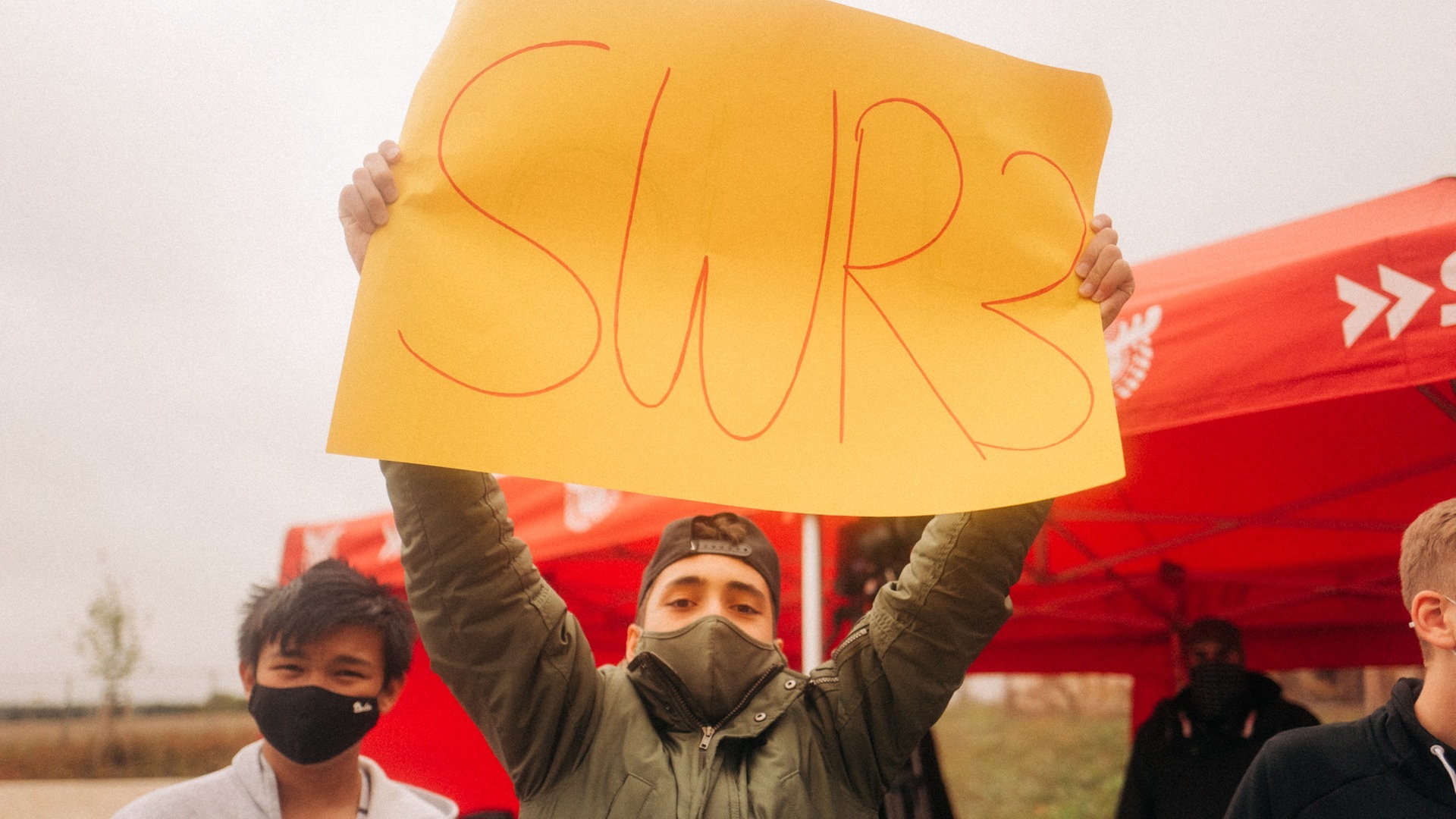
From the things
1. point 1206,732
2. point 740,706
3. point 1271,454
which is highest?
point 1271,454

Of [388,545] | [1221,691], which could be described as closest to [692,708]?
[1221,691]

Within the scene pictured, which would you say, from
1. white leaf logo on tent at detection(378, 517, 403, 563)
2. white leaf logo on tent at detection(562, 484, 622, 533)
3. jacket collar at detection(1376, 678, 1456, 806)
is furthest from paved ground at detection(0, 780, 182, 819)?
jacket collar at detection(1376, 678, 1456, 806)

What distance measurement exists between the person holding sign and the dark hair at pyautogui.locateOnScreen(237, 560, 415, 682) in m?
0.81

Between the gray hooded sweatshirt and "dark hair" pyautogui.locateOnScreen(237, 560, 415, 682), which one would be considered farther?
"dark hair" pyautogui.locateOnScreen(237, 560, 415, 682)

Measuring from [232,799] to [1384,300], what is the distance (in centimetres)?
262

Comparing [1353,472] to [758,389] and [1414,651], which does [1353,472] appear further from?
[758,389]

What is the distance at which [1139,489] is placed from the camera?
395cm

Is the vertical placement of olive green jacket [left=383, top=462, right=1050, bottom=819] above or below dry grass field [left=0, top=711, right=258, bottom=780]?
above

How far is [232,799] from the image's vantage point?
1906 millimetres

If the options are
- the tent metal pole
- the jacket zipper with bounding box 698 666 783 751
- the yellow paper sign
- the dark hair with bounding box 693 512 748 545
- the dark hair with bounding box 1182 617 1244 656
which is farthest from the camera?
the dark hair with bounding box 1182 617 1244 656

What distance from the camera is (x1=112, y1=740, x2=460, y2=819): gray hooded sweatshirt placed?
1.87m

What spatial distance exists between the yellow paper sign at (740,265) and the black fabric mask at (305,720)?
1119 mm

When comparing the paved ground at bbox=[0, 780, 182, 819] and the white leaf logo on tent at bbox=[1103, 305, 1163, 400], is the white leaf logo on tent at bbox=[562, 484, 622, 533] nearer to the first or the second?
the white leaf logo on tent at bbox=[1103, 305, 1163, 400]

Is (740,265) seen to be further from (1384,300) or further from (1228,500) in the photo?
A: (1228,500)
